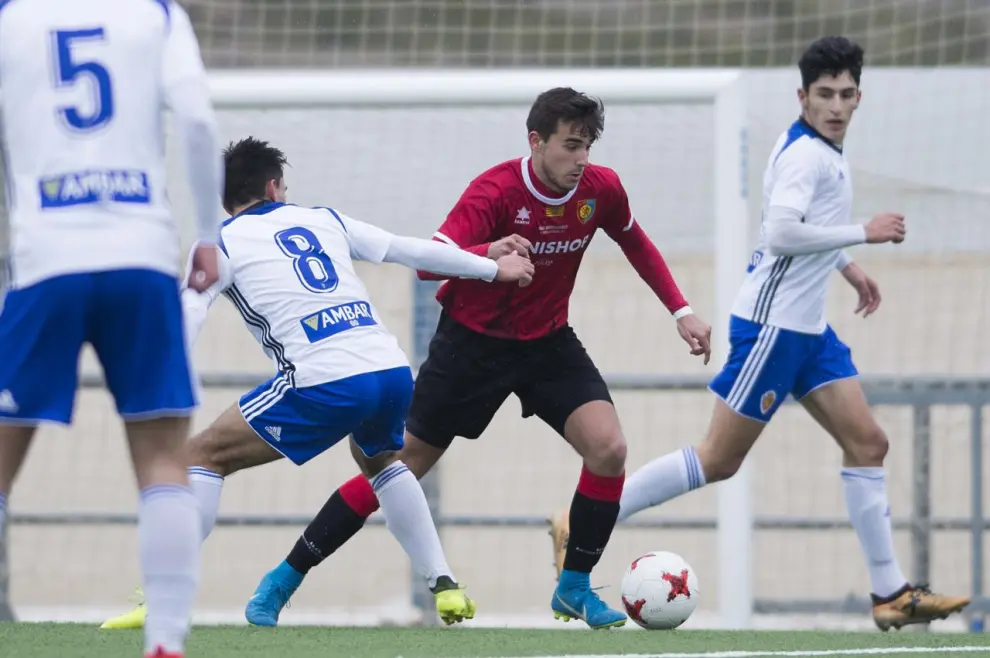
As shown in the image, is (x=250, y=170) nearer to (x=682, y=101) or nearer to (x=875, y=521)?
(x=682, y=101)

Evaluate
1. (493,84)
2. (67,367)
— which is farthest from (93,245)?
(493,84)

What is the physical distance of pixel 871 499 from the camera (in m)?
5.68

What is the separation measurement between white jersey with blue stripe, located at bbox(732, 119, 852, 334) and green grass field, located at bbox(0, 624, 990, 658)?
3.54 ft

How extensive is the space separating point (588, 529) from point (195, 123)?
2.49 meters

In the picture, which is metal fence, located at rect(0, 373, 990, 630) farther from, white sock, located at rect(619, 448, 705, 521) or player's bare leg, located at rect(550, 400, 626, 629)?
player's bare leg, located at rect(550, 400, 626, 629)

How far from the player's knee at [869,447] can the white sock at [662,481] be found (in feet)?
1.76

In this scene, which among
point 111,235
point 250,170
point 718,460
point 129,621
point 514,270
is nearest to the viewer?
point 111,235

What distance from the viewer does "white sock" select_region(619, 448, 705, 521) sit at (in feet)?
19.1

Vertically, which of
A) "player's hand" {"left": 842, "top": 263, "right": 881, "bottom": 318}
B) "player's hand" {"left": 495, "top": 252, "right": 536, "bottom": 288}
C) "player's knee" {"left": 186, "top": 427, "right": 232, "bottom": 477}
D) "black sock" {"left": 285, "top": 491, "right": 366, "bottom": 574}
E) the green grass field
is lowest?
the green grass field

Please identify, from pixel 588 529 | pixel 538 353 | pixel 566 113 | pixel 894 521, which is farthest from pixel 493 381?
pixel 894 521

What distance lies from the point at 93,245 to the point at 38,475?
4720mm

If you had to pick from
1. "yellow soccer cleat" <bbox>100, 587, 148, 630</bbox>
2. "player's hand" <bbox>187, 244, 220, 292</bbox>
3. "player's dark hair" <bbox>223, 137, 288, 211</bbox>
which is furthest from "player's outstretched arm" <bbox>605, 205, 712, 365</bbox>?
"player's hand" <bbox>187, 244, 220, 292</bbox>

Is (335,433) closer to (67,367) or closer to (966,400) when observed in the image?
(67,367)

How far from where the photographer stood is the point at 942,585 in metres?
7.45
